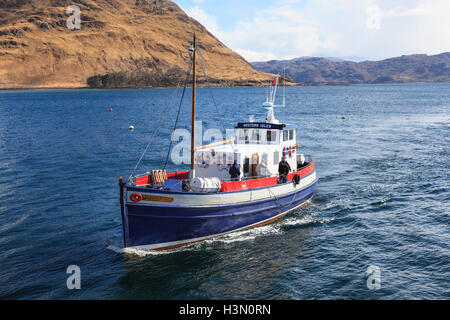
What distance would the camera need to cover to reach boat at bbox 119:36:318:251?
16141mm

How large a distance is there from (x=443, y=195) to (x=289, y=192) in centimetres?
1091

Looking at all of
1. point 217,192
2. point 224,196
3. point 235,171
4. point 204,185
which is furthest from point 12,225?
point 235,171

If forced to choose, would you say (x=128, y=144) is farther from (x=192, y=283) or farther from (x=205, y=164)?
(x=192, y=283)

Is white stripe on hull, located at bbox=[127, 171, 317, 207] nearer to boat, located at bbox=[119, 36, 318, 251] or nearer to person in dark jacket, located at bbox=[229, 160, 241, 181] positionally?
boat, located at bbox=[119, 36, 318, 251]

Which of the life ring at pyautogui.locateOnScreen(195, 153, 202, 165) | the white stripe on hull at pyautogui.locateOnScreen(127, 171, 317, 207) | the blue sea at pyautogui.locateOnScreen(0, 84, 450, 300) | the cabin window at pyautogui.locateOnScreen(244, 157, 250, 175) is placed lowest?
the blue sea at pyautogui.locateOnScreen(0, 84, 450, 300)

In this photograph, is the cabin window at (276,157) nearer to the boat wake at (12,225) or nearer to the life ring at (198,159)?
the life ring at (198,159)

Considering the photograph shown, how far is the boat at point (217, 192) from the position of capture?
16.1 metres

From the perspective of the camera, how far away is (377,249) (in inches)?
674

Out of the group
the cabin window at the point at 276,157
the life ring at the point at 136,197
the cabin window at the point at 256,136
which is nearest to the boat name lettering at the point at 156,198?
the life ring at the point at 136,197

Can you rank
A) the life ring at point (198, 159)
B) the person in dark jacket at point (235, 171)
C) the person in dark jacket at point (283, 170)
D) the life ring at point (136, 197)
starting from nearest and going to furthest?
the life ring at point (136, 197)
the person in dark jacket at point (235, 171)
the life ring at point (198, 159)
the person in dark jacket at point (283, 170)

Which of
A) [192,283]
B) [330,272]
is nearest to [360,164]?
[330,272]

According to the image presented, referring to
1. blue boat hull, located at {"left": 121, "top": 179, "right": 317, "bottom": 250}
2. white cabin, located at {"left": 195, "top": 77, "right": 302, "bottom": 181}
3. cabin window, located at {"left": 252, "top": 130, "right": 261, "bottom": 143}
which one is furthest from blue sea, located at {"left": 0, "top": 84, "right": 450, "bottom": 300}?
cabin window, located at {"left": 252, "top": 130, "right": 261, "bottom": 143}

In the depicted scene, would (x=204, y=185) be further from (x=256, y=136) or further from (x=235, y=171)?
(x=256, y=136)

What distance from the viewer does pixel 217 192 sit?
1731 cm
